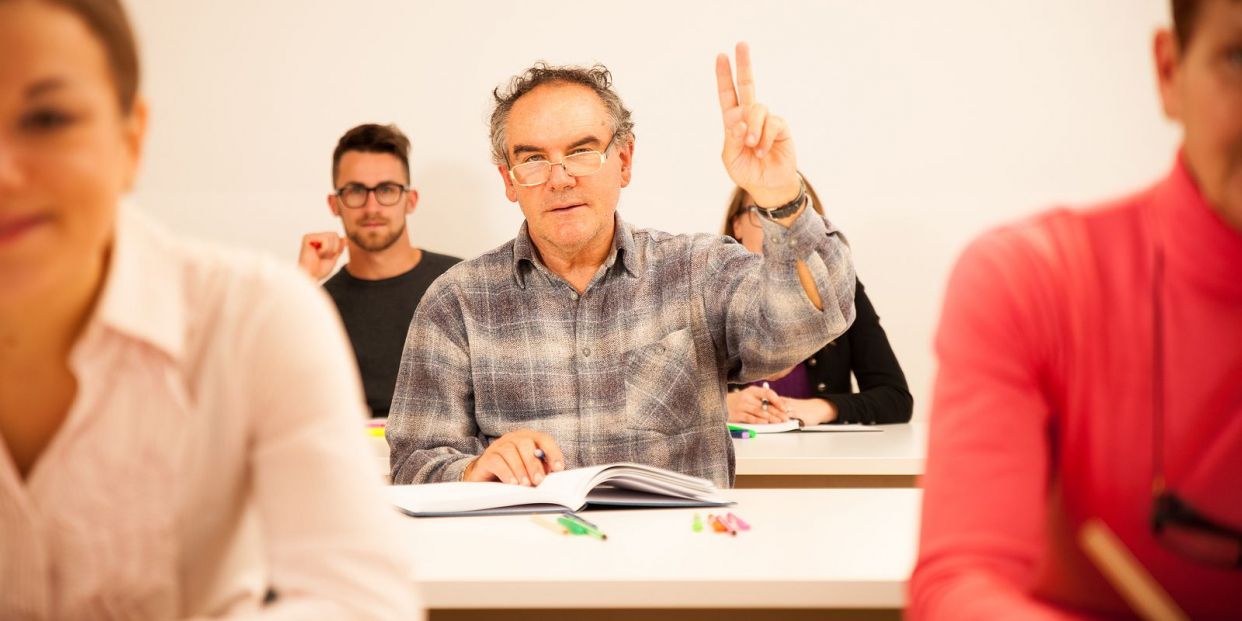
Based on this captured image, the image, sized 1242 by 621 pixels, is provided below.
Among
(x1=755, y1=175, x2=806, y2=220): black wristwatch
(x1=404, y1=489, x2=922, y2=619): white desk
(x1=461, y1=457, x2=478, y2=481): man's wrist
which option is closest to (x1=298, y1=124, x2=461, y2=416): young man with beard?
(x1=461, y1=457, x2=478, y2=481): man's wrist

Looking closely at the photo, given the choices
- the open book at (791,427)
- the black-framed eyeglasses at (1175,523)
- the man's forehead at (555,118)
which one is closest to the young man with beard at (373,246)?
the open book at (791,427)

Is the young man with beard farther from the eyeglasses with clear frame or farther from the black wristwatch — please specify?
the black wristwatch

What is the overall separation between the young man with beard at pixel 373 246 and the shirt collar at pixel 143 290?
2.82 m

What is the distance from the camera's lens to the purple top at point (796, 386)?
11.1 feet

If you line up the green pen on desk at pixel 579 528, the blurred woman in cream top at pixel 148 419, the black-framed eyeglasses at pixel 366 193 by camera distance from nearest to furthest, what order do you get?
the blurred woman in cream top at pixel 148 419, the green pen on desk at pixel 579 528, the black-framed eyeglasses at pixel 366 193

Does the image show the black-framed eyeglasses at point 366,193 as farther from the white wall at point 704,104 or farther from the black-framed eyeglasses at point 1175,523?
the black-framed eyeglasses at point 1175,523

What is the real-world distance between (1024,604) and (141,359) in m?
0.69

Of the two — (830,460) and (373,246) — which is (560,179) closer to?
(830,460)

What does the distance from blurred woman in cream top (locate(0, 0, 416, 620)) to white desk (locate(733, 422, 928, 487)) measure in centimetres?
147

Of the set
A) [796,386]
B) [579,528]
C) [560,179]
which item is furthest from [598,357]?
[796,386]

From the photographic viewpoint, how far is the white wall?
404 centimetres

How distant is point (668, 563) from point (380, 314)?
260 centimetres

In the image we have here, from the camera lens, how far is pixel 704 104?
411 centimetres

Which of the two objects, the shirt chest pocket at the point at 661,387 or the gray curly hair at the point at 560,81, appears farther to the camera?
the gray curly hair at the point at 560,81
